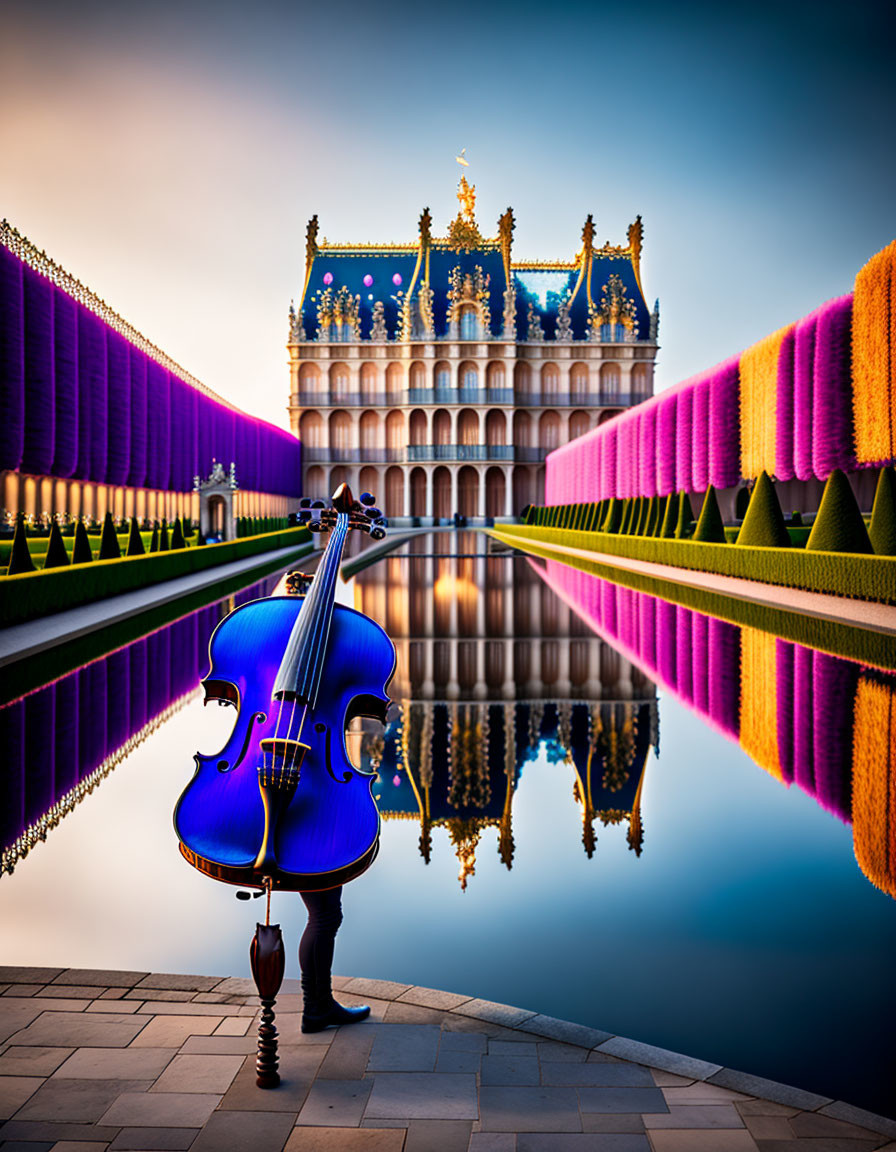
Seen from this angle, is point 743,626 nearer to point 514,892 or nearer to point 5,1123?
point 514,892

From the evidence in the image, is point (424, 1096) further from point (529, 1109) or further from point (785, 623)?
point (785, 623)

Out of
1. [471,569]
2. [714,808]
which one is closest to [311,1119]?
[714,808]

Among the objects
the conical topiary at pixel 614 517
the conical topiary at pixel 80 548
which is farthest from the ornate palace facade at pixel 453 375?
the conical topiary at pixel 80 548

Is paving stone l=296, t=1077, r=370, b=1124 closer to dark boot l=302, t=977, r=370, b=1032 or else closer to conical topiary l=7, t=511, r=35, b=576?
dark boot l=302, t=977, r=370, b=1032

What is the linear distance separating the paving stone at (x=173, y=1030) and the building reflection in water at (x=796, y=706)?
2.66 m

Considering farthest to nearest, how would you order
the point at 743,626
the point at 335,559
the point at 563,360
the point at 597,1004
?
the point at 563,360 → the point at 743,626 → the point at 335,559 → the point at 597,1004

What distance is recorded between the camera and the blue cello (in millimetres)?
2385

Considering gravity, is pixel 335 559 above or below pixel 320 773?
above

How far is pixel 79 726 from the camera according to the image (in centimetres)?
649

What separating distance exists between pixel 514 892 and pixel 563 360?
58034 millimetres

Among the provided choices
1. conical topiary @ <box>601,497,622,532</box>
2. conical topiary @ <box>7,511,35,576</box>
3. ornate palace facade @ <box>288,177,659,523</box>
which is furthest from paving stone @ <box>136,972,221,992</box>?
ornate palace facade @ <box>288,177,659,523</box>

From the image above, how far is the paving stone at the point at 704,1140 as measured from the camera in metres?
2.16

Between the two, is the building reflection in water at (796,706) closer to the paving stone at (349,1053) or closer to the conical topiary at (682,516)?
the paving stone at (349,1053)

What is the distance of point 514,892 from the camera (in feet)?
12.6
